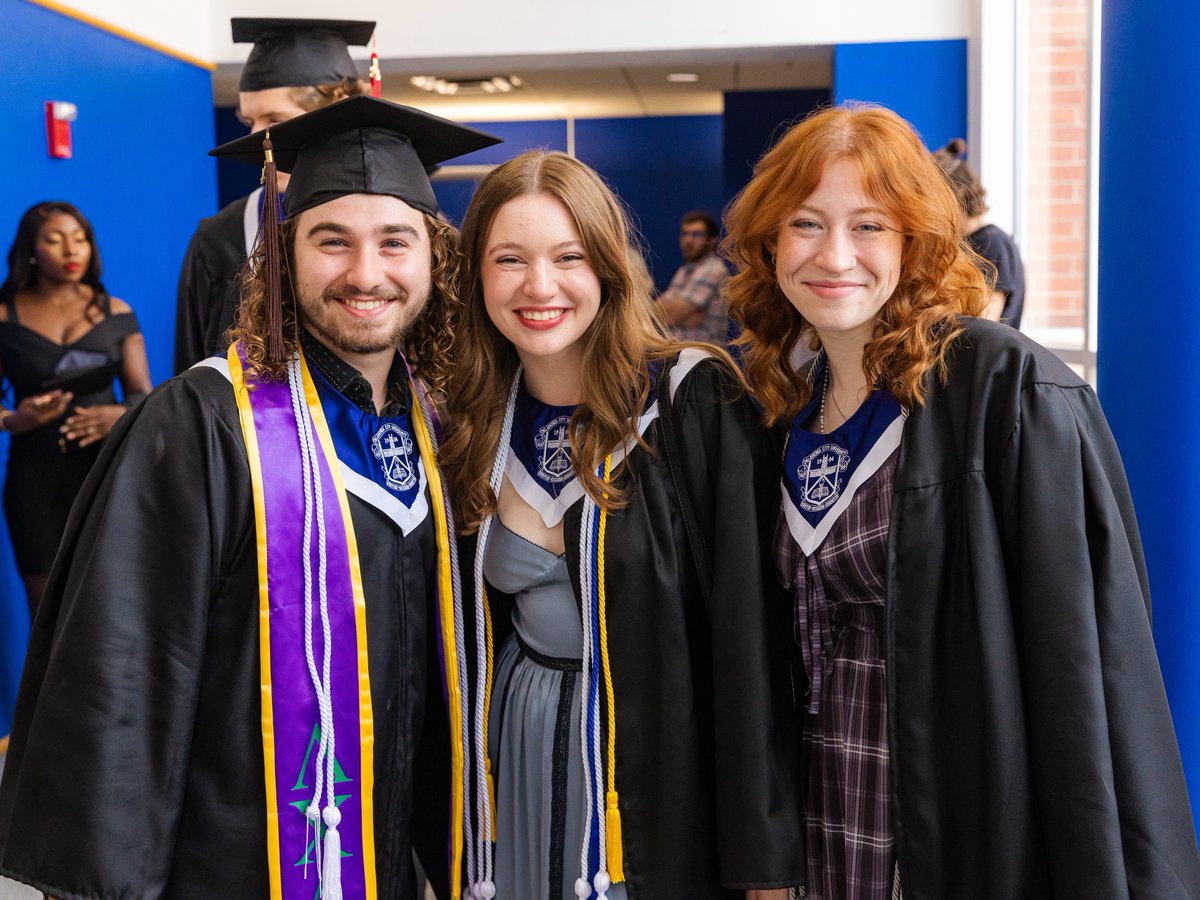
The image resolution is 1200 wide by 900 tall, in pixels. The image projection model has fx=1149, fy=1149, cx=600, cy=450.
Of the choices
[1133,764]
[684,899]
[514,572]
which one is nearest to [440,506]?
[514,572]

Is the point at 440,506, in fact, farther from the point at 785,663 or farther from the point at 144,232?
the point at 144,232

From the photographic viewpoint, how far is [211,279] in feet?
9.76

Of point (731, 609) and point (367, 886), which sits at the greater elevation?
point (731, 609)

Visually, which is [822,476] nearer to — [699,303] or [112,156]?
[112,156]

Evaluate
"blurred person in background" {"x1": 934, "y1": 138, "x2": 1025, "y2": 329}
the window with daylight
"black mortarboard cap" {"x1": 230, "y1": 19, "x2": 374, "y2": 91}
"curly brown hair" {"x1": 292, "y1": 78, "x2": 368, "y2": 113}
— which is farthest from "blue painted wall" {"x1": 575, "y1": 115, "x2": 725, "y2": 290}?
"curly brown hair" {"x1": 292, "y1": 78, "x2": 368, "y2": 113}

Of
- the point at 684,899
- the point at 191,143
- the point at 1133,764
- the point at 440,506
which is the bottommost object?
the point at 684,899

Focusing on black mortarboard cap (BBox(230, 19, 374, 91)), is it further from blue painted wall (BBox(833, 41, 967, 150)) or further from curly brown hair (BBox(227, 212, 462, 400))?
blue painted wall (BBox(833, 41, 967, 150))

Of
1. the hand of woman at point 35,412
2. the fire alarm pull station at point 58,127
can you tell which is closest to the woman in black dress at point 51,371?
the hand of woman at point 35,412

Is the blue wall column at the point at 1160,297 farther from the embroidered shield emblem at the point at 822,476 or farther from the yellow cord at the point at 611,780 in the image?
the yellow cord at the point at 611,780

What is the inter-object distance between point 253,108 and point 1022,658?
2.38 m

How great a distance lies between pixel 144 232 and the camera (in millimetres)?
5555

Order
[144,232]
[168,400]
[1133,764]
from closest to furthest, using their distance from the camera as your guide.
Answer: [1133,764]
[168,400]
[144,232]

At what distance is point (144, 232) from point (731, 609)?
468cm

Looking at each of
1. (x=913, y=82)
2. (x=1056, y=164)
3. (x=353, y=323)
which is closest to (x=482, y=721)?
(x=353, y=323)
